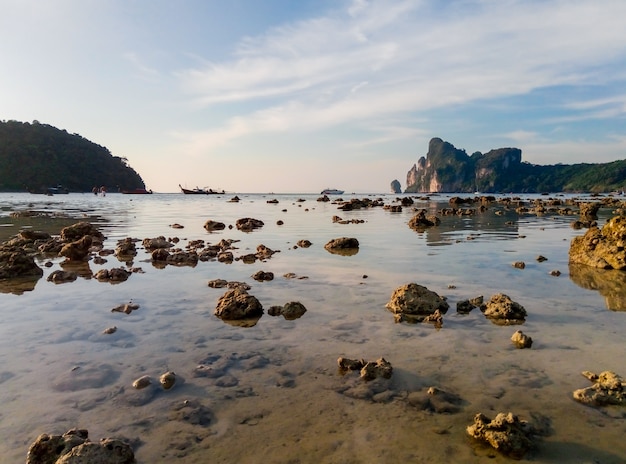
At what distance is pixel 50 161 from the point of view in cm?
15362

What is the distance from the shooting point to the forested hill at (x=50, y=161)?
14488cm

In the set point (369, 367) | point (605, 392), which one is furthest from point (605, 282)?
point (369, 367)

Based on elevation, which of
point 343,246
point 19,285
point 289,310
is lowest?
point 19,285

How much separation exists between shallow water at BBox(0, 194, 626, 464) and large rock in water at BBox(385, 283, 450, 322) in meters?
0.33

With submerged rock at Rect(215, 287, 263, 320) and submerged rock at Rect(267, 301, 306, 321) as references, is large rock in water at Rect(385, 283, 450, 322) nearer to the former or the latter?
submerged rock at Rect(267, 301, 306, 321)

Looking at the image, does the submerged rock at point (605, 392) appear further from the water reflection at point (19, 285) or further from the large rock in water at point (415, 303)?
the water reflection at point (19, 285)

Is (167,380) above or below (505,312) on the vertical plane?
below

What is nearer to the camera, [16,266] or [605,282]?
[605,282]

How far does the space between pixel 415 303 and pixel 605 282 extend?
7731 millimetres

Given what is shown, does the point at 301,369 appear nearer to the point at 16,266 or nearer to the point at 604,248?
the point at 16,266

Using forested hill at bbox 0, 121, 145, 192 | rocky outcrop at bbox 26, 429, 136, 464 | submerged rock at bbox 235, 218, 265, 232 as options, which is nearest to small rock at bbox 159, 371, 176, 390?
rocky outcrop at bbox 26, 429, 136, 464

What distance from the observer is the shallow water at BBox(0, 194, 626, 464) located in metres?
4.61

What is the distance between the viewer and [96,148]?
183000 millimetres

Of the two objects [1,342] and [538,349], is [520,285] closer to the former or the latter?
[538,349]
